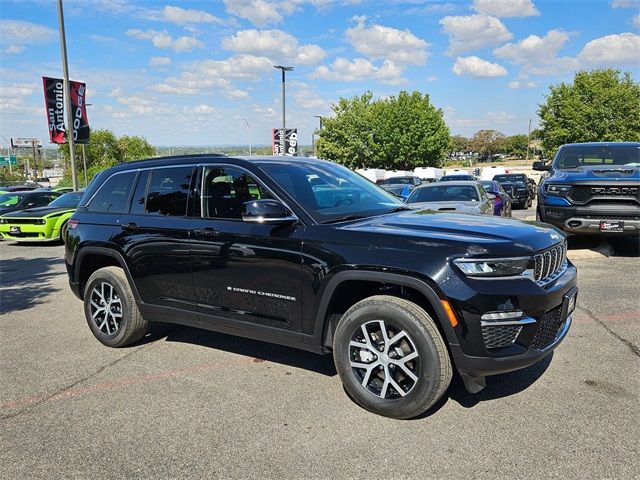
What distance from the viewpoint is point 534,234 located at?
3520mm

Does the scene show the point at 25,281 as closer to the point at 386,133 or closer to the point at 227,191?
the point at 227,191

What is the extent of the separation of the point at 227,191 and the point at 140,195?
3.49 ft

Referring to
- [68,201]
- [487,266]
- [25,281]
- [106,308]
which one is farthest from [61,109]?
[487,266]

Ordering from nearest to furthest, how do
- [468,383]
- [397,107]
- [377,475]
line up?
[377,475] < [468,383] < [397,107]

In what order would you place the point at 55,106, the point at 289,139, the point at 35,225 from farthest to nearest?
the point at 289,139 → the point at 55,106 → the point at 35,225

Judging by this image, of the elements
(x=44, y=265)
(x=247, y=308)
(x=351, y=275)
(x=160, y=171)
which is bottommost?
(x=44, y=265)

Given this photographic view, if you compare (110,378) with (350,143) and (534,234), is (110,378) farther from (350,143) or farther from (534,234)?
(350,143)

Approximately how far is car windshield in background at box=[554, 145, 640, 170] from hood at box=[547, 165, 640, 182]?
50cm

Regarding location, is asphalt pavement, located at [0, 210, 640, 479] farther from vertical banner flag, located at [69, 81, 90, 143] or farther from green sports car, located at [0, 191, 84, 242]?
vertical banner flag, located at [69, 81, 90, 143]

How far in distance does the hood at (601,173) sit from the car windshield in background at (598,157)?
496 mm

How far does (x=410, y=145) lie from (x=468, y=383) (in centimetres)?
5206

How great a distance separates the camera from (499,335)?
315 centimetres

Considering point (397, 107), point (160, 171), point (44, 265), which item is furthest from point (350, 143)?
point (160, 171)

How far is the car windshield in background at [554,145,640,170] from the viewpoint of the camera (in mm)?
9359
